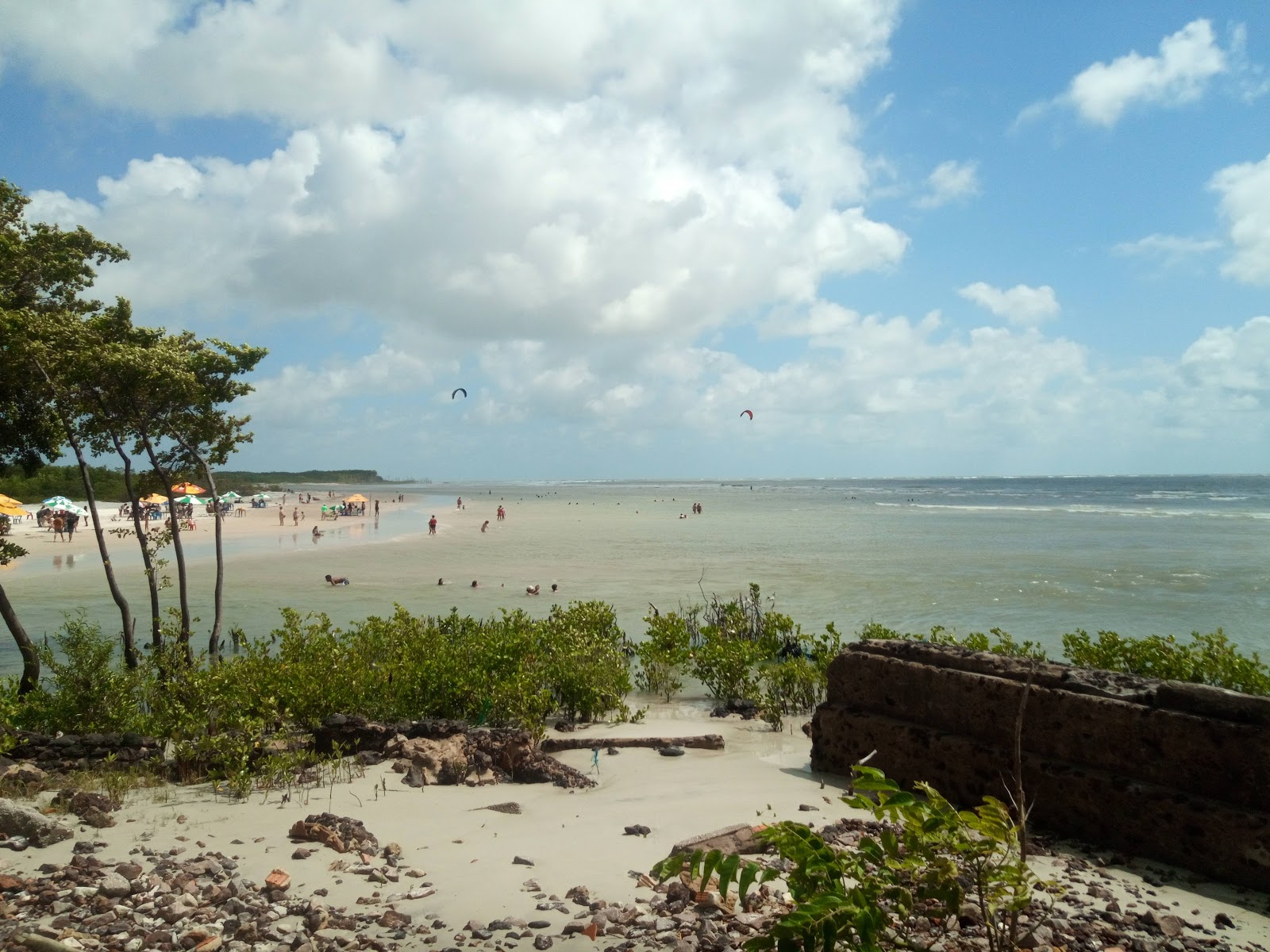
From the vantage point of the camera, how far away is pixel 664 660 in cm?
1282

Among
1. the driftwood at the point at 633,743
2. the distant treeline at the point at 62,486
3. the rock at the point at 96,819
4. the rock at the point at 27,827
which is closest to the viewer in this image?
the rock at the point at 27,827

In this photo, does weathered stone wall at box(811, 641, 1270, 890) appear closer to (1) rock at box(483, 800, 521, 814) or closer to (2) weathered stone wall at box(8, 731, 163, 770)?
(1) rock at box(483, 800, 521, 814)

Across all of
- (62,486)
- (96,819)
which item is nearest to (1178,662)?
(96,819)

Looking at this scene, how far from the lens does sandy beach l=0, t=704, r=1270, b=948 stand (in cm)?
483

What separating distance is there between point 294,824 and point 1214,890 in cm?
613

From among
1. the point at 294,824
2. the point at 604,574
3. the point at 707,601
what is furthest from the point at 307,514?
the point at 294,824

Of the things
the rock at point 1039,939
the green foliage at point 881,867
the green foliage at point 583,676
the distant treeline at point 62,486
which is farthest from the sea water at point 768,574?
the distant treeline at point 62,486

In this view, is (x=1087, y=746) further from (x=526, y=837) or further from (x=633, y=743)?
(x=633, y=743)

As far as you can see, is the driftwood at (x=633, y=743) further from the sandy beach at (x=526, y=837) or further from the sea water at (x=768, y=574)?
the sea water at (x=768, y=574)

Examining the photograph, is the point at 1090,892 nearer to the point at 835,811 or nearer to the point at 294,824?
the point at 835,811

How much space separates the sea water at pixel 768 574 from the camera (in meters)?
19.0

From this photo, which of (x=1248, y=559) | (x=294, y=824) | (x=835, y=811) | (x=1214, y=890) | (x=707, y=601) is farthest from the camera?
(x=1248, y=559)

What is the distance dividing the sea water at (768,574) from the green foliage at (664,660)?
394 centimetres

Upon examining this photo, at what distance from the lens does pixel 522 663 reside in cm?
1036
